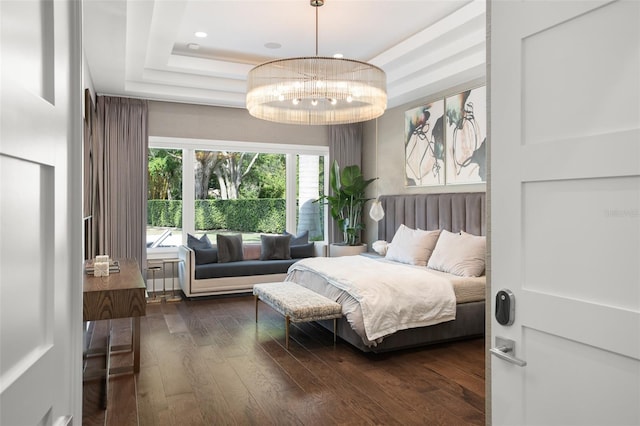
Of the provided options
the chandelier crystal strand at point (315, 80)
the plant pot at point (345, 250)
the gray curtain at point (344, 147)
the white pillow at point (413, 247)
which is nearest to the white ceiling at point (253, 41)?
the chandelier crystal strand at point (315, 80)

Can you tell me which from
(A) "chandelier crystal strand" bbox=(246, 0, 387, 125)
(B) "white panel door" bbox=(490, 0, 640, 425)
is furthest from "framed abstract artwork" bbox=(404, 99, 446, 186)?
(B) "white panel door" bbox=(490, 0, 640, 425)

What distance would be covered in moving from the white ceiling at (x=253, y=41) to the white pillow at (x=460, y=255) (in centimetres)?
178

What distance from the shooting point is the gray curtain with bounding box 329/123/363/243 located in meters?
7.31

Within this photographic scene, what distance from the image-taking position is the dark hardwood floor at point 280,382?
8.96 feet

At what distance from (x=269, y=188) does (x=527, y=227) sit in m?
6.01

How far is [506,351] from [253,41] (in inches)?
178

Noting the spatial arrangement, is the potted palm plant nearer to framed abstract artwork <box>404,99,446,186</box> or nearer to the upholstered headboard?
the upholstered headboard

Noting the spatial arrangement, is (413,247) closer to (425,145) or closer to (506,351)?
(425,145)

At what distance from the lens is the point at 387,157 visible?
6.80 m

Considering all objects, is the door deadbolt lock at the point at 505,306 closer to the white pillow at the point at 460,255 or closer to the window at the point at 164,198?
the white pillow at the point at 460,255

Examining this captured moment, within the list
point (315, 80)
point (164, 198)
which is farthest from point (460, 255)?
point (164, 198)

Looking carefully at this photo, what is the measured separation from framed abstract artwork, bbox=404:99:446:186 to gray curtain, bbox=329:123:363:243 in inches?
48.5

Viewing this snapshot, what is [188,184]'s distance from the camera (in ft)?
21.7

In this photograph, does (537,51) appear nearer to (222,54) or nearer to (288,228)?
(222,54)
